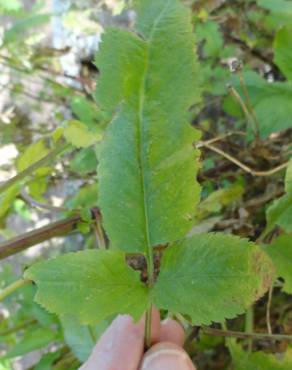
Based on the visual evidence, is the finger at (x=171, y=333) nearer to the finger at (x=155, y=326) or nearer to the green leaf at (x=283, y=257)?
the finger at (x=155, y=326)

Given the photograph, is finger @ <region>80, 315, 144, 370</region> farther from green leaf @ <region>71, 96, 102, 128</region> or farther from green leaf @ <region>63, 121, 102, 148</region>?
green leaf @ <region>71, 96, 102, 128</region>

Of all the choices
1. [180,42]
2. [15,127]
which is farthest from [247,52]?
[180,42]

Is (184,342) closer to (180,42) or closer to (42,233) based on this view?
(42,233)

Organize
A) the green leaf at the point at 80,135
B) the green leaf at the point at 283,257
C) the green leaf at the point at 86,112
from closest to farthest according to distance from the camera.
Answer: the green leaf at the point at 283,257 < the green leaf at the point at 80,135 < the green leaf at the point at 86,112

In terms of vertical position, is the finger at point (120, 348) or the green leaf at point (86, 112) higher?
the green leaf at point (86, 112)

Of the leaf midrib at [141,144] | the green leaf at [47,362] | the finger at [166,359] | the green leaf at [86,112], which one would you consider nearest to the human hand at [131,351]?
the finger at [166,359]
